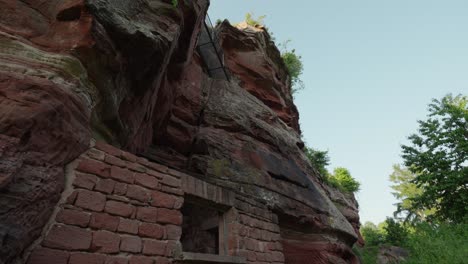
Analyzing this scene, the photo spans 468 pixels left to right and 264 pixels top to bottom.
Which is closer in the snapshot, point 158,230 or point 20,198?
point 20,198

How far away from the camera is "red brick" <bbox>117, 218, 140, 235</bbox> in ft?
9.90

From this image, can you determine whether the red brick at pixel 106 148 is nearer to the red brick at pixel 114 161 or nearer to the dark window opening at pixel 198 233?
the red brick at pixel 114 161

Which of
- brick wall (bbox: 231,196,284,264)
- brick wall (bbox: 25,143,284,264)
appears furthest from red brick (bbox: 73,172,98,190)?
brick wall (bbox: 231,196,284,264)

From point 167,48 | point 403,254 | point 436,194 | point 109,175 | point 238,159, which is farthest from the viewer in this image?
point 403,254

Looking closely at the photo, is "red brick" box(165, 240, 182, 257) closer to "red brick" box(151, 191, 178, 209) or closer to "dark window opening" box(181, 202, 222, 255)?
"red brick" box(151, 191, 178, 209)

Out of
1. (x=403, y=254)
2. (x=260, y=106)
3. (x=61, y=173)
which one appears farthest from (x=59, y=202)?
(x=403, y=254)

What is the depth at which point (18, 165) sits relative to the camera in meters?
2.18

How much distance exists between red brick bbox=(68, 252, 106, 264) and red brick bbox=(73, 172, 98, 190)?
0.63 meters

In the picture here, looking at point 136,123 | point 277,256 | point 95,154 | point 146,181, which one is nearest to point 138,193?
point 146,181

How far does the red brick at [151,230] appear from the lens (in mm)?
3182

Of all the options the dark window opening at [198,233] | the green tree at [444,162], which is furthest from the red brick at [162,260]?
the green tree at [444,162]

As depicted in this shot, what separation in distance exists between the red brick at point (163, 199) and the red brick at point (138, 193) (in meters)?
0.09

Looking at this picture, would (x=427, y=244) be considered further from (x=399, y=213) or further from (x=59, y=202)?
(x=399, y=213)

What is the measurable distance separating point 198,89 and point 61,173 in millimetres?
5550
